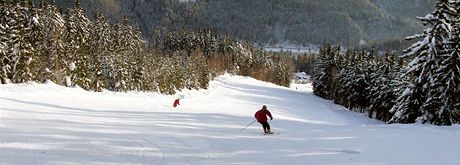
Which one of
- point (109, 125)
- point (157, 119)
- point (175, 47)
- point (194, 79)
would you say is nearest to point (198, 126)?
point (157, 119)

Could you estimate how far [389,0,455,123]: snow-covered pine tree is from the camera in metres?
27.9

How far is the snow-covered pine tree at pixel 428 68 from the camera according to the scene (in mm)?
27922

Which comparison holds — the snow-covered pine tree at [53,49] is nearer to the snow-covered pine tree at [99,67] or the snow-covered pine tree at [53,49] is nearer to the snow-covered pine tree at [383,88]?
the snow-covered pine tree at [99,67]

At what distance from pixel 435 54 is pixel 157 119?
17596mm

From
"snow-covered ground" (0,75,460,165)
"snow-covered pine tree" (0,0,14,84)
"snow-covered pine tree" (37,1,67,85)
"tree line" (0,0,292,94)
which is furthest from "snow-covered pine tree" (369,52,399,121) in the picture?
"snow-covered pine tree" (0,0,14,84)

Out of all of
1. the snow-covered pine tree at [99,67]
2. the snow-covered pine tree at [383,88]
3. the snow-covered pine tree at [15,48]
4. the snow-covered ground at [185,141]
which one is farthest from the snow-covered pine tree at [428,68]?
the snow-covered pine tree at [99,67]

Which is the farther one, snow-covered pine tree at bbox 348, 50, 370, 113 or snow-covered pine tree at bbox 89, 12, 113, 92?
snow-covered pine tree at bbox 348, 50, 370, 113

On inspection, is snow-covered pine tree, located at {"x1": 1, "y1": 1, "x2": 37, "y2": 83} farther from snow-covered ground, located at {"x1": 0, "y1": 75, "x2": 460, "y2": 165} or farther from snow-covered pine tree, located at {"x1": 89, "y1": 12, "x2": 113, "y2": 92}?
snow-covered ground, located at {"x1": 0, "y1": 75, "x2": 460, "y2": 165}

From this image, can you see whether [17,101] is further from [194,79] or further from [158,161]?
[194,79]

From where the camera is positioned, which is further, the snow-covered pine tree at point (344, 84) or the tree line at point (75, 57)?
the snow-covered pine tree at point (344, 84)

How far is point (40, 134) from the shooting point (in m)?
17.6

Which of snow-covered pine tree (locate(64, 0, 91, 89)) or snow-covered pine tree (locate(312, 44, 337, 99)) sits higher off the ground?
snow-covered pine tree (locate(64, 0, 91, 89))

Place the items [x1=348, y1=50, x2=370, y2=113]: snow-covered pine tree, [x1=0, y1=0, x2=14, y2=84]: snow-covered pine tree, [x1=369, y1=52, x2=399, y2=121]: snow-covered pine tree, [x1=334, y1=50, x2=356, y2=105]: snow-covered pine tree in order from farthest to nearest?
[x1=334, y1=50, x2=356, y2=105]: snow-covered pine tree, [x1=348, y1=50, x2=370, y2=113]: snow-covered pine tree, [x1=369, y1=52, x2=399, y2=121]: snow-covered pine tree, [x1=0, y1=0, x2=14, y2=84]: snow-covered pine tree

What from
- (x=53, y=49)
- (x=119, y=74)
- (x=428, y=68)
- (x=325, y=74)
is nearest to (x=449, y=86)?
(x=428, y=68)
